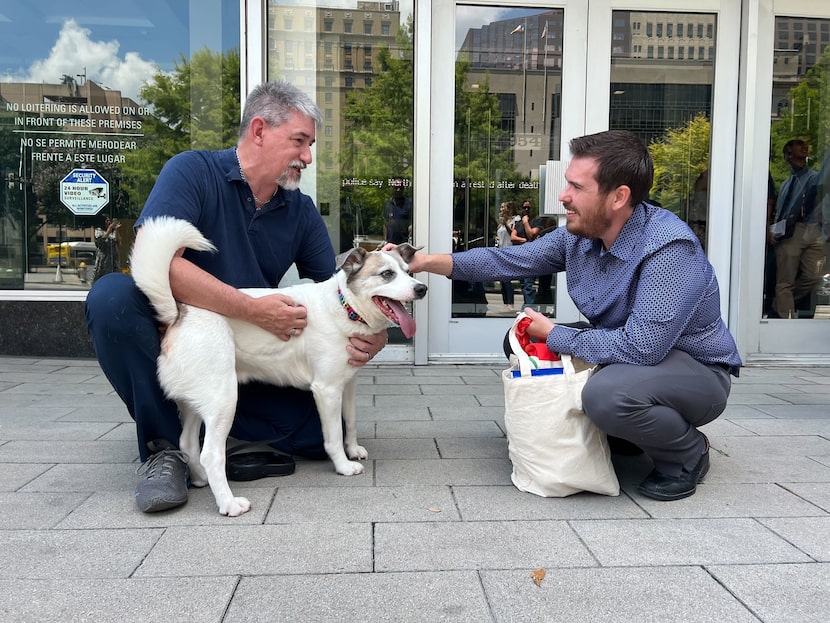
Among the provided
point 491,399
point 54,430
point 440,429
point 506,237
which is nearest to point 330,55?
point 506,237

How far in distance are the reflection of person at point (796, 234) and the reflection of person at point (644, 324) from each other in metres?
3.96

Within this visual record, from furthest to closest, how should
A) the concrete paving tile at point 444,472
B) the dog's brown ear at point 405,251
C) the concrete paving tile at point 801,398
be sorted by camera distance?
the concrete paving tile at point 801,398 < the dog's brown ear at point 405,251 < the concrete paving tile at point 444,472

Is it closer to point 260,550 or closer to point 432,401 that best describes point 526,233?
point 432,401

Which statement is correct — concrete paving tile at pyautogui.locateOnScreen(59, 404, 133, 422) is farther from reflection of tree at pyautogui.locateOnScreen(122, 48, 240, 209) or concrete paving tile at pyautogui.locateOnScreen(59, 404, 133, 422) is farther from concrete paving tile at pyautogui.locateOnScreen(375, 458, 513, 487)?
reflection of tree at pyautogui.locateOnScreen(122, 48, 240, 209)

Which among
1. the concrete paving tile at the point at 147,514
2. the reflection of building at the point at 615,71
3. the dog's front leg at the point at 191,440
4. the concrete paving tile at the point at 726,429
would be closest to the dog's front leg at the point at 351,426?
the concrete paving tile at the point at 147,514

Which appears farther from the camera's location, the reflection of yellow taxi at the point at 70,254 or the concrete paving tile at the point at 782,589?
the reflection of yellow taxi at the point at 70,254

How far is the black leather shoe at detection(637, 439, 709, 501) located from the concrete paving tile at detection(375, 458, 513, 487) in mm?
603

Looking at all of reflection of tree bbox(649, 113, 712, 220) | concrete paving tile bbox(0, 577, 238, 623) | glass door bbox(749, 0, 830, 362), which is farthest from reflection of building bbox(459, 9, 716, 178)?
concrete paving tile bbox(0, 577, 238, 623)

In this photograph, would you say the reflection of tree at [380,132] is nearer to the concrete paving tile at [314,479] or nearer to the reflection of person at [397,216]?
the reflection of person at [397,216]

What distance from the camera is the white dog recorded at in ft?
8.61

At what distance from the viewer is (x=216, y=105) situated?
6.31 m

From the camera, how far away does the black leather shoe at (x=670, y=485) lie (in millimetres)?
2777

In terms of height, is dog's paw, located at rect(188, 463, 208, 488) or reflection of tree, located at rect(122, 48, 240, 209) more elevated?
reflection of tree, located at rect(122, 48, 240, 209)

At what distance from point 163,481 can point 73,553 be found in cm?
46
